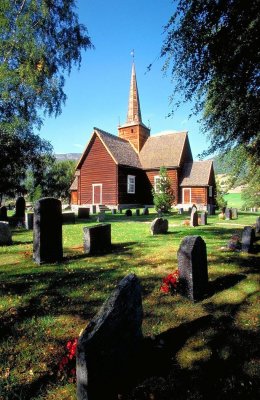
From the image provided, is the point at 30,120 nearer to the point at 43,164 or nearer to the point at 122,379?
the point at 43,164

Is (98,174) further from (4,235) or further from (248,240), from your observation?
(248,240)

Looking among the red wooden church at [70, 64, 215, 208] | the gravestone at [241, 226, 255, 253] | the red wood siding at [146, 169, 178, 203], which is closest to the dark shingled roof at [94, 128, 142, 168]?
the red wooden church at [70, 64, 215, 208]

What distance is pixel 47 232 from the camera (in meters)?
7.25

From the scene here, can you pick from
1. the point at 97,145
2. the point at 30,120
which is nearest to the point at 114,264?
the point at 30,120

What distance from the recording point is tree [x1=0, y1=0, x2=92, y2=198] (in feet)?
57.4

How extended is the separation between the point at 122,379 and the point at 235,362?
1.29 metres

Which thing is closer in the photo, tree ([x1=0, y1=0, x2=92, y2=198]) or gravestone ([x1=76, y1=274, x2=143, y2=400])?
gravestone ([x1=76, y1=274, x2=143, y2=400])

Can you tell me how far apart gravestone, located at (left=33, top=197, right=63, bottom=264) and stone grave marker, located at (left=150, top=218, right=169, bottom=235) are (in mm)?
5212

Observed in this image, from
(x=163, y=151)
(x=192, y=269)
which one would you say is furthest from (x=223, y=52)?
(x=163, y=151)

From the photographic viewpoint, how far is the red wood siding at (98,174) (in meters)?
31.5

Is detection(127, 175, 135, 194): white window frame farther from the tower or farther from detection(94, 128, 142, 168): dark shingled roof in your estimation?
the tower

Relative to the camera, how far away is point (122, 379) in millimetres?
2855

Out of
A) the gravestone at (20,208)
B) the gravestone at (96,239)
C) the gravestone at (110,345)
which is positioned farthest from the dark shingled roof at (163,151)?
the gravestone at (110,345)

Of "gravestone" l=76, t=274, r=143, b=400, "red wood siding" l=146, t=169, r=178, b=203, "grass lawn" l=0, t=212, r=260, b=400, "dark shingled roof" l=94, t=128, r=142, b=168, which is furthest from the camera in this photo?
"red wood siding" l=146, t=169, r=178, b=203
